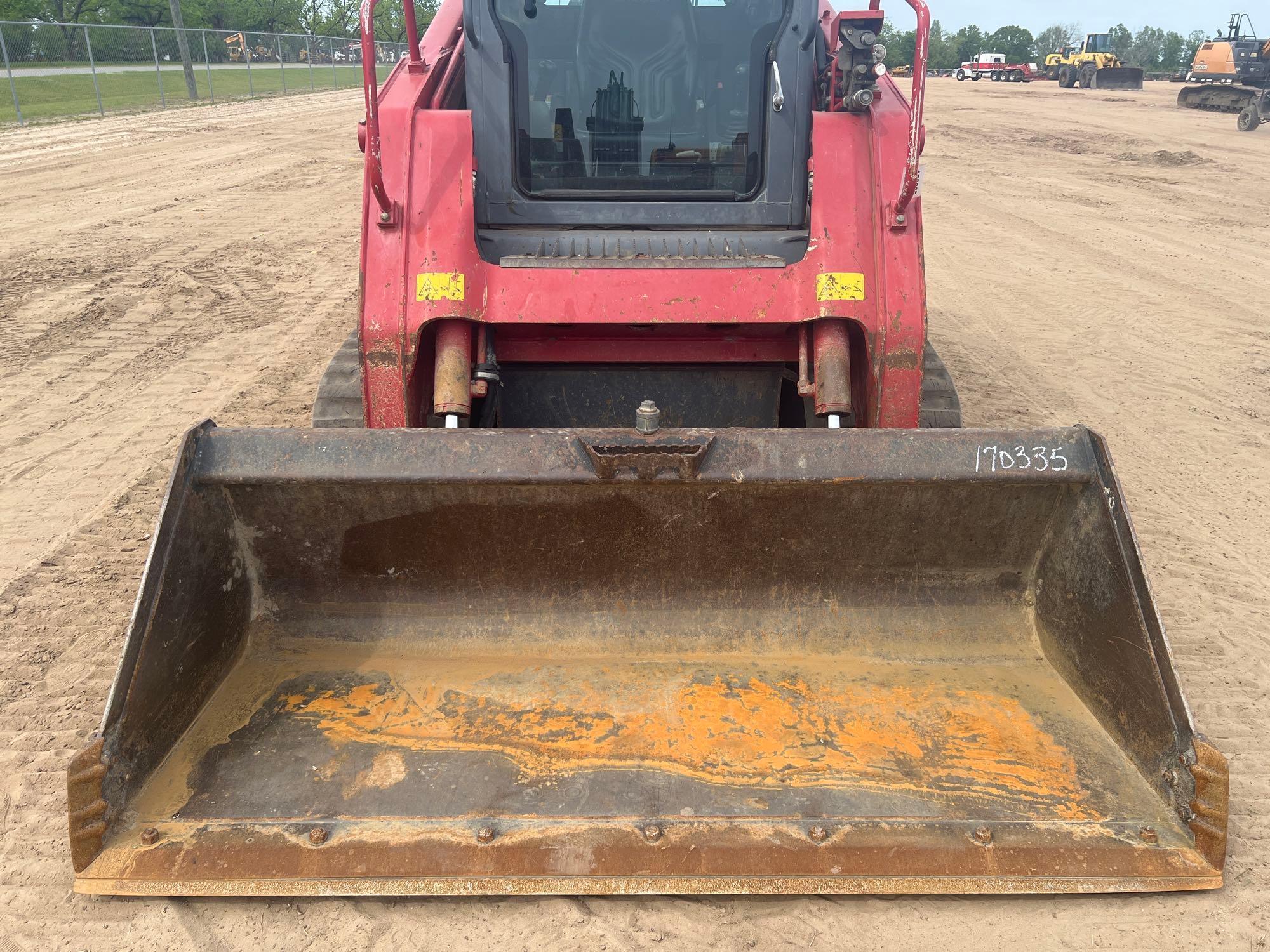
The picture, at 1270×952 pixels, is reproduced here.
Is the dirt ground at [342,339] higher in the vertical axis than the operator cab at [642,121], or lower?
lower

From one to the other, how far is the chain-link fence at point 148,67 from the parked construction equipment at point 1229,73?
2180 centimetres

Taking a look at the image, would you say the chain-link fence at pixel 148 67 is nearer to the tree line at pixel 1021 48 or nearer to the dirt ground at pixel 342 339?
the dirt ground at pixel 342 339

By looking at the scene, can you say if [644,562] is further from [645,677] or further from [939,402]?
[939,402]

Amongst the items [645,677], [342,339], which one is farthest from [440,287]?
[342,339]

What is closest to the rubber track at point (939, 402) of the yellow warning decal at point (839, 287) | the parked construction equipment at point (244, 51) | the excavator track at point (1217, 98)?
the yellow warning decal at point (839, 287)

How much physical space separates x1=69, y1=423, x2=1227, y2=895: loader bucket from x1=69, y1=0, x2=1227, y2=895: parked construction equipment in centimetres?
1

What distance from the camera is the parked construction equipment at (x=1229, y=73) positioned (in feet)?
74.1

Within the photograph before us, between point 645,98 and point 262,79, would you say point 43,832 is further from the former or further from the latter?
point 262,79

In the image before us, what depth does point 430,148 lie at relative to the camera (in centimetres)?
333

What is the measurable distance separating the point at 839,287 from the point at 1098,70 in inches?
1540

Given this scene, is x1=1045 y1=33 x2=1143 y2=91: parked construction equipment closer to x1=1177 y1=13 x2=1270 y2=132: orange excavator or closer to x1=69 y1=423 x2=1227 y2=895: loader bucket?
x1=1177 y1=13 x2=1270 y2=132: orange excavator

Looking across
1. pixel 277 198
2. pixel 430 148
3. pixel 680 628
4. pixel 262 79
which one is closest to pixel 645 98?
pixel 430 148

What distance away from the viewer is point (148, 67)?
33.3m

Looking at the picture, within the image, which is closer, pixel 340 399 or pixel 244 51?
pixel 340 399
